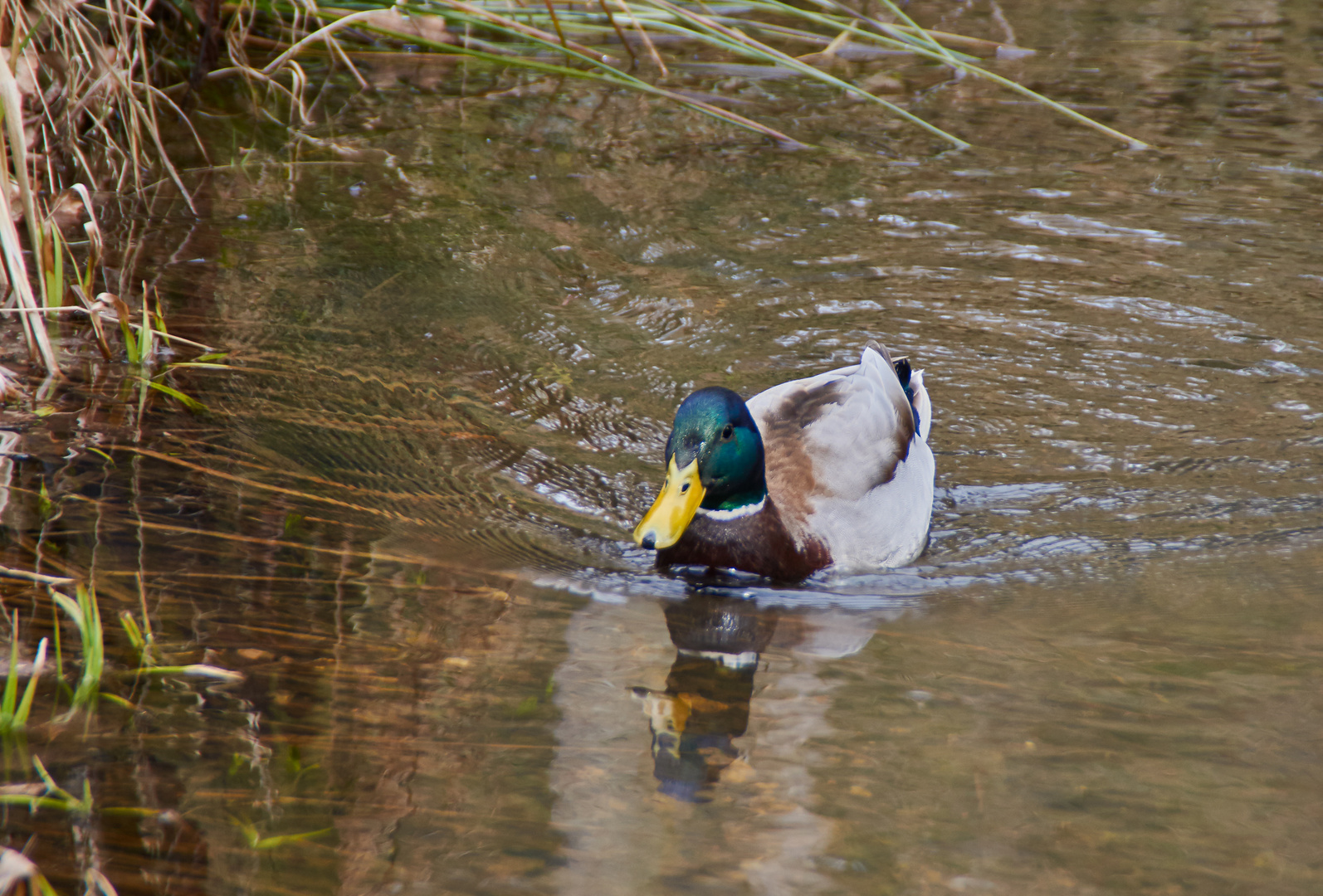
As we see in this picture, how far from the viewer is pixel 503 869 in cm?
245

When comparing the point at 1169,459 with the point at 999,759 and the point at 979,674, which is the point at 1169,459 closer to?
the point at 979,674

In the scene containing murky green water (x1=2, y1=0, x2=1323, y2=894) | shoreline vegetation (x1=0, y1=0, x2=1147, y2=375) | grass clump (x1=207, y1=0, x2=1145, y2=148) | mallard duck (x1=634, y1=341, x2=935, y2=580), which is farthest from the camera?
grass clump (x1=207, y1=0, x2=1145, y2=148)

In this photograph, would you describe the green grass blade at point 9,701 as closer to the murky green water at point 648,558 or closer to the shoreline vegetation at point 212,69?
the murky green water at point 648,558

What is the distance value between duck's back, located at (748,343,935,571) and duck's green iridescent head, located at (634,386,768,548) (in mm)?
288

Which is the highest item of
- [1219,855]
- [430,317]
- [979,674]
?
[1219,855]

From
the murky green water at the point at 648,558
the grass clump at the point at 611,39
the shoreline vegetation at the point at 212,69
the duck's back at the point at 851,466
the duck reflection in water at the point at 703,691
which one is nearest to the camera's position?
the murky green water at the point at 648,558

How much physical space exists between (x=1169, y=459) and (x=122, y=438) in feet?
12.2

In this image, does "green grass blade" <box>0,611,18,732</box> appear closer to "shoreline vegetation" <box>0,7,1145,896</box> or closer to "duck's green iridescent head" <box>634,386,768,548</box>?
"shoreline vegetation" <box>0,7,1145,896</box>

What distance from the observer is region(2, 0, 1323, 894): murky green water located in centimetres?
258

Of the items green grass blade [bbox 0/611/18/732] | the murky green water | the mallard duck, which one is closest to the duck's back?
the mallard duck

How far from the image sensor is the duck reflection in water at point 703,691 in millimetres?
2848

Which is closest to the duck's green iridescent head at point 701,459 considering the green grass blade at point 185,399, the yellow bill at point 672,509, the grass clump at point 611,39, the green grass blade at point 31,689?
the yellow bill at point 672,509

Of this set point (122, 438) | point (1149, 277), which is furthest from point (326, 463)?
point (1149, 277)

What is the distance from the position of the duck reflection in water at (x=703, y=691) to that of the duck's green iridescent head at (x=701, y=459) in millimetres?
264
